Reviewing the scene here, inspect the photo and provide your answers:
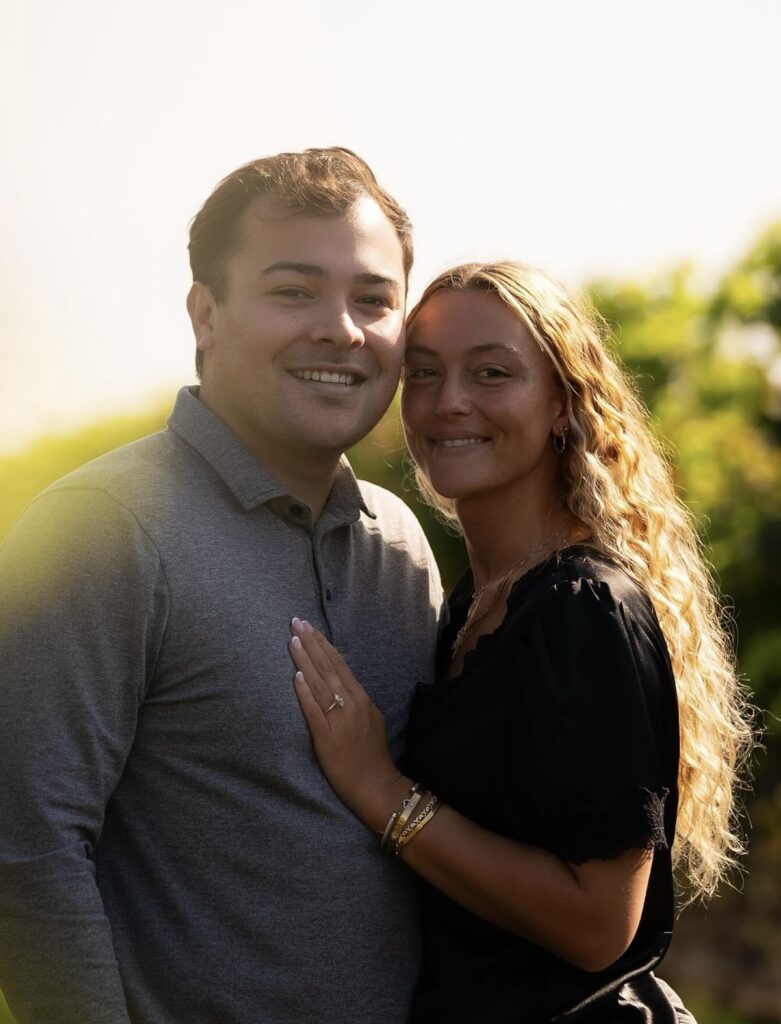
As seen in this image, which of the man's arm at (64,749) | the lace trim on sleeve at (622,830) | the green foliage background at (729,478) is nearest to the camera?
the man's arm at (64,749)

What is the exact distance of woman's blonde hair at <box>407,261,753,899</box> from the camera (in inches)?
114

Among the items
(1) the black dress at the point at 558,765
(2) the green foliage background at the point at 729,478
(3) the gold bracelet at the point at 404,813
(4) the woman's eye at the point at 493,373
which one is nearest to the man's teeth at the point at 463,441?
(4) the woman's eye at the point at 493,373

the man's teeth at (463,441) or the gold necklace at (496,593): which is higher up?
the man's teeth at (463,441)

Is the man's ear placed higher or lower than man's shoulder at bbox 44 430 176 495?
higher

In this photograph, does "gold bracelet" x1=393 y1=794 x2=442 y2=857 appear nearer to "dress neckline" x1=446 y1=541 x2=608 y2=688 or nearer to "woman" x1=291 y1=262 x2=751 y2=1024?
"woman" x1=291 y1=262 x2=751 y2=1024

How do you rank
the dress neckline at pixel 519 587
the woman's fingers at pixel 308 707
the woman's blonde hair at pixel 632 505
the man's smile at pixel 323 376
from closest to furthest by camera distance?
1. the woman's fingers at pixel 308 707
2. the dress neckline at pixel 519 587
3. the man's smile at pixel 323 376
4. the woman's blonde hair at pixel 632 505

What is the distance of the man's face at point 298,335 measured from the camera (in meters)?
2.78

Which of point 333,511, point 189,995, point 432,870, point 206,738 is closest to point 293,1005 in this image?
point 189,995

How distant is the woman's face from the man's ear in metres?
0.46

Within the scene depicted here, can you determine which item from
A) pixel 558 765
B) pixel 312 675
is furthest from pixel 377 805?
pixel 558 765

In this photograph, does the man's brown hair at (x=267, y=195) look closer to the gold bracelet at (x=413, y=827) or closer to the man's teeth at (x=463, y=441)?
the man's teeth at (x=463, y=441)

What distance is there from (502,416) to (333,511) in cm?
44

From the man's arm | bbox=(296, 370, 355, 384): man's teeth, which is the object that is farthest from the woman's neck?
the man's arm

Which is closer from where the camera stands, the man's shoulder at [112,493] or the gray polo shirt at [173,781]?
the gray polo shirt at [173,781]
